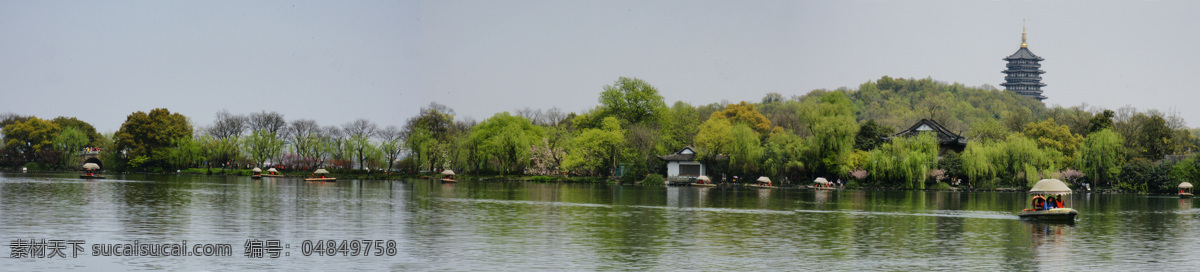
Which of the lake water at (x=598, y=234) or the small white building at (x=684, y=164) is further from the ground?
the small white building at (x=684, y=164)

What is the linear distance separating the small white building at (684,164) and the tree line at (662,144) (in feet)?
2.94

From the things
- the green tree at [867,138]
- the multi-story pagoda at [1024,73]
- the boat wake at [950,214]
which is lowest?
the boat wake at [950,214]

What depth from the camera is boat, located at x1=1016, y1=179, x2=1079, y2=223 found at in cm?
3133

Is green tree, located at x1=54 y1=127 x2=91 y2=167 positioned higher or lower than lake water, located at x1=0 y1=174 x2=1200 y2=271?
higher

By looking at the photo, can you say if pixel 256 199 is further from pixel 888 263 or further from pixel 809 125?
pixel 809 125

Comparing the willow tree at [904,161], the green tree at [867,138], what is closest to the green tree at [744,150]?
the green tree at [867,138]

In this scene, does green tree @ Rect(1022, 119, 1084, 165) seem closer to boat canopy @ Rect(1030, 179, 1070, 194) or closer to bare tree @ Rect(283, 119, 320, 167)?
boat canopy @ Rect(1030, 179, 1070, 194)

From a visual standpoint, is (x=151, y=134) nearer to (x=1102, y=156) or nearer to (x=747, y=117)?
(x=747, y=117)

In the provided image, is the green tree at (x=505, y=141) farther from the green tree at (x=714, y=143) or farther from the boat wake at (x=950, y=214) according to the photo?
the boat wake at (x=950, y=214)

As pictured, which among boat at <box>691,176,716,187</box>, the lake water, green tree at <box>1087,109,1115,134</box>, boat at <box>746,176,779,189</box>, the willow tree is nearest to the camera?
the lake water

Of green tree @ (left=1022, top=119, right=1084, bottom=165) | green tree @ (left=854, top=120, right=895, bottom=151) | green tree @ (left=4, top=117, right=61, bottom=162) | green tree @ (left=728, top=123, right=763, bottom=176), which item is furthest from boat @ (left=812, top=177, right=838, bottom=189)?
green tree @ (left=4, top=117, right=61, bottom=162)

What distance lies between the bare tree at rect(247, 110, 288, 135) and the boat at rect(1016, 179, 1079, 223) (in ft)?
271

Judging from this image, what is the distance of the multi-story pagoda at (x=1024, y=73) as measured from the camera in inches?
6240

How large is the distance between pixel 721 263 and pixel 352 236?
33.6ft
